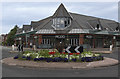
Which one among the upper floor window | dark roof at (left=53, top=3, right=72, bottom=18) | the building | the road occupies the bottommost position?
the road

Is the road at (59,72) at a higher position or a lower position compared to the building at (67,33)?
lower

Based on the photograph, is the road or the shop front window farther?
the shop front window

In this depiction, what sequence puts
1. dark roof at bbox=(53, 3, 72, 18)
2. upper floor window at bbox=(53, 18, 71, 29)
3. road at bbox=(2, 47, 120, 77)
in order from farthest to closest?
1. dark roof at bbox=(53, 3, 72, 18)
2. upper floor window at bbox=(53, 18, 71, 29)
3. road at bbox=(2, 47, 120, 77)

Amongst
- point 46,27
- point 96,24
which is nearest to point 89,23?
point 96,24

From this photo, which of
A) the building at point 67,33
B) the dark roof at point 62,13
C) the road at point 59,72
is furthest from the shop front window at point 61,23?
the road at point 59,72

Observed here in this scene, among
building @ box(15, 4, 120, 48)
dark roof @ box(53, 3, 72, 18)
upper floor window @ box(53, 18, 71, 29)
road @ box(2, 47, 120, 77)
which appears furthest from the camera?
dark roof @ box(53, 3, 72, 18)

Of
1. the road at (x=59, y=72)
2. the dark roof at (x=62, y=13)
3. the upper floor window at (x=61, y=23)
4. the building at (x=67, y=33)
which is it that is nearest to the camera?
the road at (x=59, y=72)

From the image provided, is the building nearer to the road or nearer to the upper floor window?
the upper floor window

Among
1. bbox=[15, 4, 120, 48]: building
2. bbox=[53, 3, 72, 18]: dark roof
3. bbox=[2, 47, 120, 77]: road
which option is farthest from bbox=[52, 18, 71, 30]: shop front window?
bbox=[2, 47, 120, 77]: road

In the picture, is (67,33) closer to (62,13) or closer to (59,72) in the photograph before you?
(62,13)

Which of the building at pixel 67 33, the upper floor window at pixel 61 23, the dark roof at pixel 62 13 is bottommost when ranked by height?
the building at pixel 67 33

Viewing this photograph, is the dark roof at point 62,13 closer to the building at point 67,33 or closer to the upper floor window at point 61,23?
the building at point 67,33

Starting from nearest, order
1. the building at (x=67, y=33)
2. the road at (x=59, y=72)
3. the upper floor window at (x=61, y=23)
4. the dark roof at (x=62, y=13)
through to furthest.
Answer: the road at (x=59, y=72)
the building at (x=67, y=33)
the upper floor window at (x=61, y=23)
the dark roof at (x=62, y=13)

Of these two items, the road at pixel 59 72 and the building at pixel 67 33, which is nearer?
the road at pixel 59 72
